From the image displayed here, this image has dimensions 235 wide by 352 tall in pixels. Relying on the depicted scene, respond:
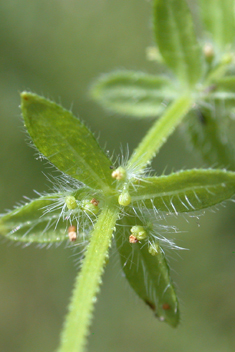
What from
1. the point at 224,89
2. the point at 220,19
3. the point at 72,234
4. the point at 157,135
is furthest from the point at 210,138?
the point at 72,234

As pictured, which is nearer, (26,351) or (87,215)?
(87,215)

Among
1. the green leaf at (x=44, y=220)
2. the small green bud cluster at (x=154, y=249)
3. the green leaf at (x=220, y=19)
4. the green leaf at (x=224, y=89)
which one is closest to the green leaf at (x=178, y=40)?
the green leaf at (x=224, y=89)

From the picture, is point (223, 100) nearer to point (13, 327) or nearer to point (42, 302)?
point (42, 302)

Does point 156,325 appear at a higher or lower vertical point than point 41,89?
lower

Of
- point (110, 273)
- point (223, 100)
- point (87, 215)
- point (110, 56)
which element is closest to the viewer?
point (87, 215)

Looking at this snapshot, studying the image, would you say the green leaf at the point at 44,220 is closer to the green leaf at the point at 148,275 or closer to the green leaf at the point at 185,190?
the green leaf at the point at 148,275

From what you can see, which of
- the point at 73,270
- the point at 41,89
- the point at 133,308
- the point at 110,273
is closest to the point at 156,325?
the point at 133,308

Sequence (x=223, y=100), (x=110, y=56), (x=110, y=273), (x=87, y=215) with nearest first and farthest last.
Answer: (x=87, y=215) → (x=223, y=100) → (x=110, y=273) → (x=110, y=56)

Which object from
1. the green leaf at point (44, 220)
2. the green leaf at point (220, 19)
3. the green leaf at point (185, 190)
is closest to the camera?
the green leaf at point (185, 190)
